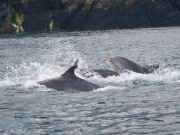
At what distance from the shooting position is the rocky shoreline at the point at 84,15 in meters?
142

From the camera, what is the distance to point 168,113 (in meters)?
19.1

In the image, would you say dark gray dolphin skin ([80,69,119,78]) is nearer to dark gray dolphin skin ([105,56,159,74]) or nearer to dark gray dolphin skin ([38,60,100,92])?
dark gray dolphin skin ([105,56,159,74])

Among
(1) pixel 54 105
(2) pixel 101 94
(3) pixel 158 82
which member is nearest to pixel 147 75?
(3) pixel 158 82

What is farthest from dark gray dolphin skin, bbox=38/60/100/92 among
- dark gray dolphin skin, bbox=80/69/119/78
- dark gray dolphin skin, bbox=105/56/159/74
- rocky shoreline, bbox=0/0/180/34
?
rocky shoreline, bbox=0/0/180/34

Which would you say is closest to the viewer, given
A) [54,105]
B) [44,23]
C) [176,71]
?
[54,105]

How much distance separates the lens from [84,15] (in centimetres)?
14862

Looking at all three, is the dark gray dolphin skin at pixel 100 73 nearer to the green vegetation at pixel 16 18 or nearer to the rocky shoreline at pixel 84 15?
the rocky shoreline at pixel 84 15

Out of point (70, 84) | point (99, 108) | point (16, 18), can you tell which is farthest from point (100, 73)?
point (16, 18)

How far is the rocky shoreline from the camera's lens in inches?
5581

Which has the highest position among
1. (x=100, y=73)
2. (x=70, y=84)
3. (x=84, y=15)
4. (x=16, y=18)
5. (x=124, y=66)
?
(x=124, y=66)

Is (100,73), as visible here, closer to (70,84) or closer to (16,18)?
(70,84)

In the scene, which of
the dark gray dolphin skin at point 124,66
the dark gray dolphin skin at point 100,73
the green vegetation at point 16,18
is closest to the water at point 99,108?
the dark gray dolphin skin at point 100,73

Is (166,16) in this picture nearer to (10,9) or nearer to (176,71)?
(10,9)

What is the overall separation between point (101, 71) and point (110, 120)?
12.4 metres
